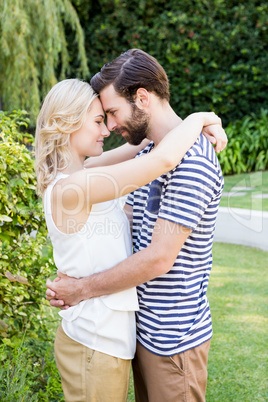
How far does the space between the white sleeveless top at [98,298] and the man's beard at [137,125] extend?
37 centimetres

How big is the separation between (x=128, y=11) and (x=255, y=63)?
295 cm

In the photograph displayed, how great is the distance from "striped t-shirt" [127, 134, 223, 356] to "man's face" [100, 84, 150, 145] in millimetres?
274

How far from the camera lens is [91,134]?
1.88m

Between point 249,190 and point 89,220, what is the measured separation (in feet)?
20.5

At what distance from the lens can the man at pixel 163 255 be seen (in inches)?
65.2

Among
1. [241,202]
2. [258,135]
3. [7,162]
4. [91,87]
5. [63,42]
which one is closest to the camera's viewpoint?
[91,87]

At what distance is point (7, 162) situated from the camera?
100 inches

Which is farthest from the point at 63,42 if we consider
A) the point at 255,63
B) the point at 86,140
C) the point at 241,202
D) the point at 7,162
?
Answer: the point at 86,140

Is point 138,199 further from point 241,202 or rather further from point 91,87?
point 241,202

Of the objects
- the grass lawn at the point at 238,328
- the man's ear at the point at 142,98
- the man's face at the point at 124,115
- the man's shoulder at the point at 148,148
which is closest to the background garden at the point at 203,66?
the grass lawn at the point at 238,328

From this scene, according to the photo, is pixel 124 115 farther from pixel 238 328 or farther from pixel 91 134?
pixel 238 328

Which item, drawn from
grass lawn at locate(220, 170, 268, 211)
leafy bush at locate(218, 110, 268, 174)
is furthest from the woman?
leafy bush at locate(218, 110, 268, 174)

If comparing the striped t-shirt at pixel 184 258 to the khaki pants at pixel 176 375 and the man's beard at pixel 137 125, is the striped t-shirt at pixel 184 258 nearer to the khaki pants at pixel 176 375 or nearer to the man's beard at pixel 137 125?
the khaki pants at pixel 176 375

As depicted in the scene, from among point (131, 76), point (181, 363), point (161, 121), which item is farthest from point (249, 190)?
point (181, 363)
